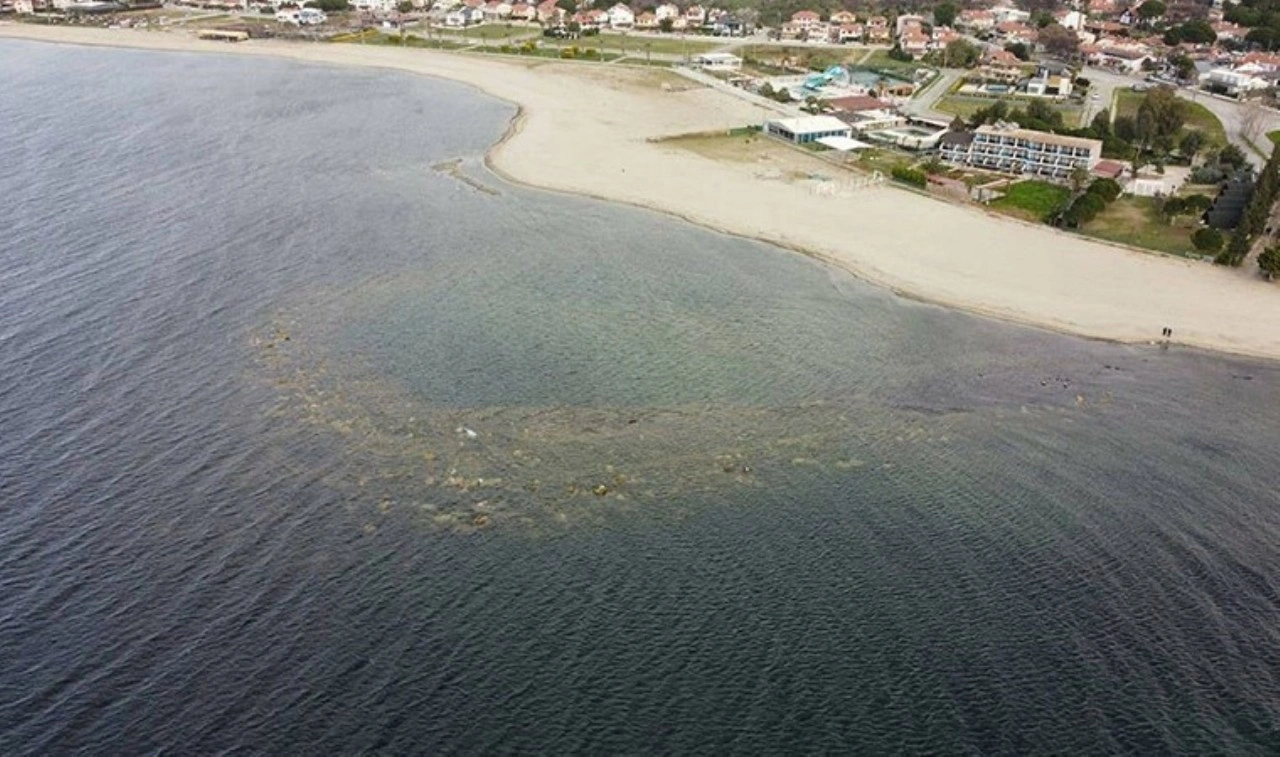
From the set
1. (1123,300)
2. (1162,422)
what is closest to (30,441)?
(1162,422)

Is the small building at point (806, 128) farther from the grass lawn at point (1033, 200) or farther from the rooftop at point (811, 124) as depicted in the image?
the grass lawn at point (1033, 200)

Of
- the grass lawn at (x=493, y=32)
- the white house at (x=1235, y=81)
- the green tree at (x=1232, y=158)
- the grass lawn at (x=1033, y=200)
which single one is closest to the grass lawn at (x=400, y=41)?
the grass lawn at (x=493, y=32)

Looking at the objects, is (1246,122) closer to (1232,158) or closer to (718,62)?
(1232,158)

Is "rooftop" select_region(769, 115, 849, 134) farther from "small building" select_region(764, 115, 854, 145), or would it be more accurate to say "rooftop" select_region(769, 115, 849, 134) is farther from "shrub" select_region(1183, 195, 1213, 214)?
"shrub" select_region(1183, 195, 1213, 214)

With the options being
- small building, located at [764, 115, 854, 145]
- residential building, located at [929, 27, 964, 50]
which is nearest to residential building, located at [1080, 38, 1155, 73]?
residential building, located at [929, 27, 964, 50]

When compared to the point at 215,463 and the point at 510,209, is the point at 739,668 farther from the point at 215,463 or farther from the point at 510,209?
the point at 510,209

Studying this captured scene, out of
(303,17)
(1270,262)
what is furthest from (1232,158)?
(303,17)

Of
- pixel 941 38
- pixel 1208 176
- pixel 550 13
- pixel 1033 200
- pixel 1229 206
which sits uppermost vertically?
pixel 550 13
